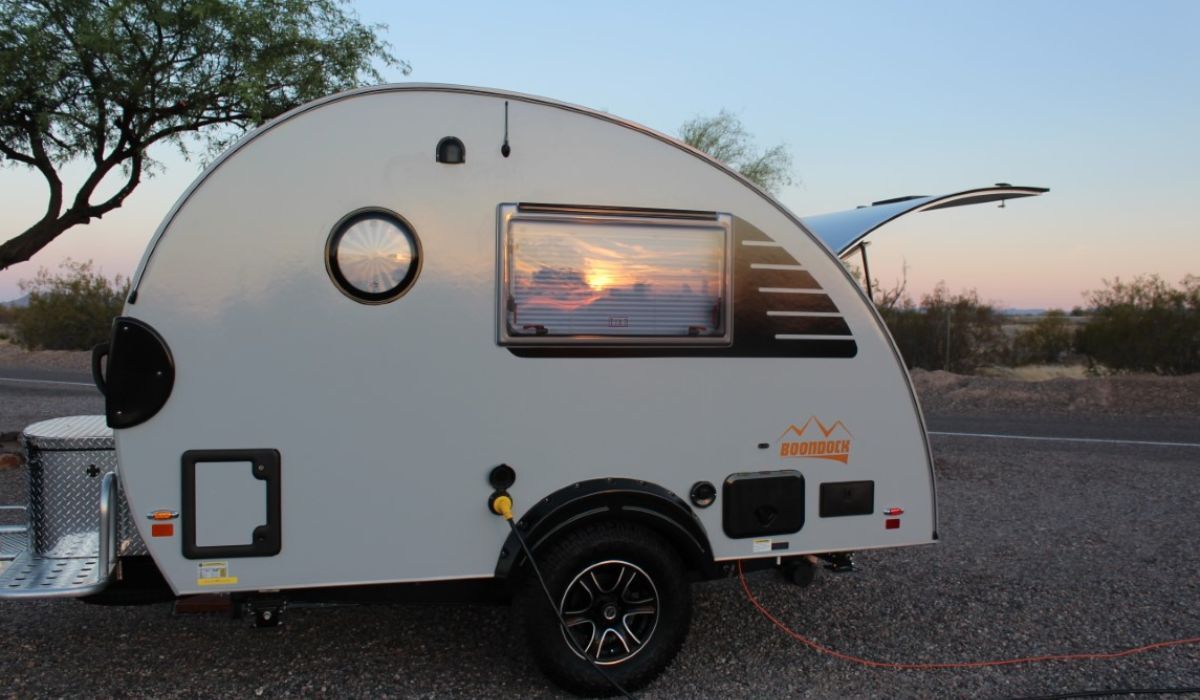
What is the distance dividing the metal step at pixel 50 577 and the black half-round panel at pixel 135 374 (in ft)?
2.63

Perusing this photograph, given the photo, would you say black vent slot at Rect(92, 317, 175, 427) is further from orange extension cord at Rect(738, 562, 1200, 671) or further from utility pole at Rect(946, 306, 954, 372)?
utility pole at Rect(946, 306, 954, 372)

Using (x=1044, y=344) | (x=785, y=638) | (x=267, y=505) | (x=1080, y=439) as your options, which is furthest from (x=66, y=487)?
(x=1044, y=344)

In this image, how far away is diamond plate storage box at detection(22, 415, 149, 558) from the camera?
3861 mm

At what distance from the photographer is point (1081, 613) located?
488 centimetres

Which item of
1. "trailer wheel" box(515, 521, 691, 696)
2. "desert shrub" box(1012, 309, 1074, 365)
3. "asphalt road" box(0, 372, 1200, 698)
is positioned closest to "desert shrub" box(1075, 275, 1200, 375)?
"desert shrub" box(1012, 309, 1074, 365)

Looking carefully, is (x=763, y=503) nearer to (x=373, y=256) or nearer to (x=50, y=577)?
(x=373, y=256)

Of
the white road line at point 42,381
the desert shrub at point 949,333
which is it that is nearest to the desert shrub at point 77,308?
the white road line at point 42,381

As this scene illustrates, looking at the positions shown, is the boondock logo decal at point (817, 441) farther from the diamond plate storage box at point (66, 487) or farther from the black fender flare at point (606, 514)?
the diamond plate storage box at point (66, 487)

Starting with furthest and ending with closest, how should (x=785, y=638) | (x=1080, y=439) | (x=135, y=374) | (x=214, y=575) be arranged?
(x=1080, y=439) → (x=785, y=638) → (x=214, y=575) → (x=135, y=374)

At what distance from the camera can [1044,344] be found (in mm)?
19797

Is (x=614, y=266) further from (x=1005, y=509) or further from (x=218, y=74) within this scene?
(x=218, y=74)

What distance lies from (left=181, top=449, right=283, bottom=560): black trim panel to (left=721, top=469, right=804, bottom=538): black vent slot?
1.92 meters

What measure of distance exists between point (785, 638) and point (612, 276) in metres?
2.24

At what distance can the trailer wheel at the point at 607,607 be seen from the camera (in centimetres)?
364
